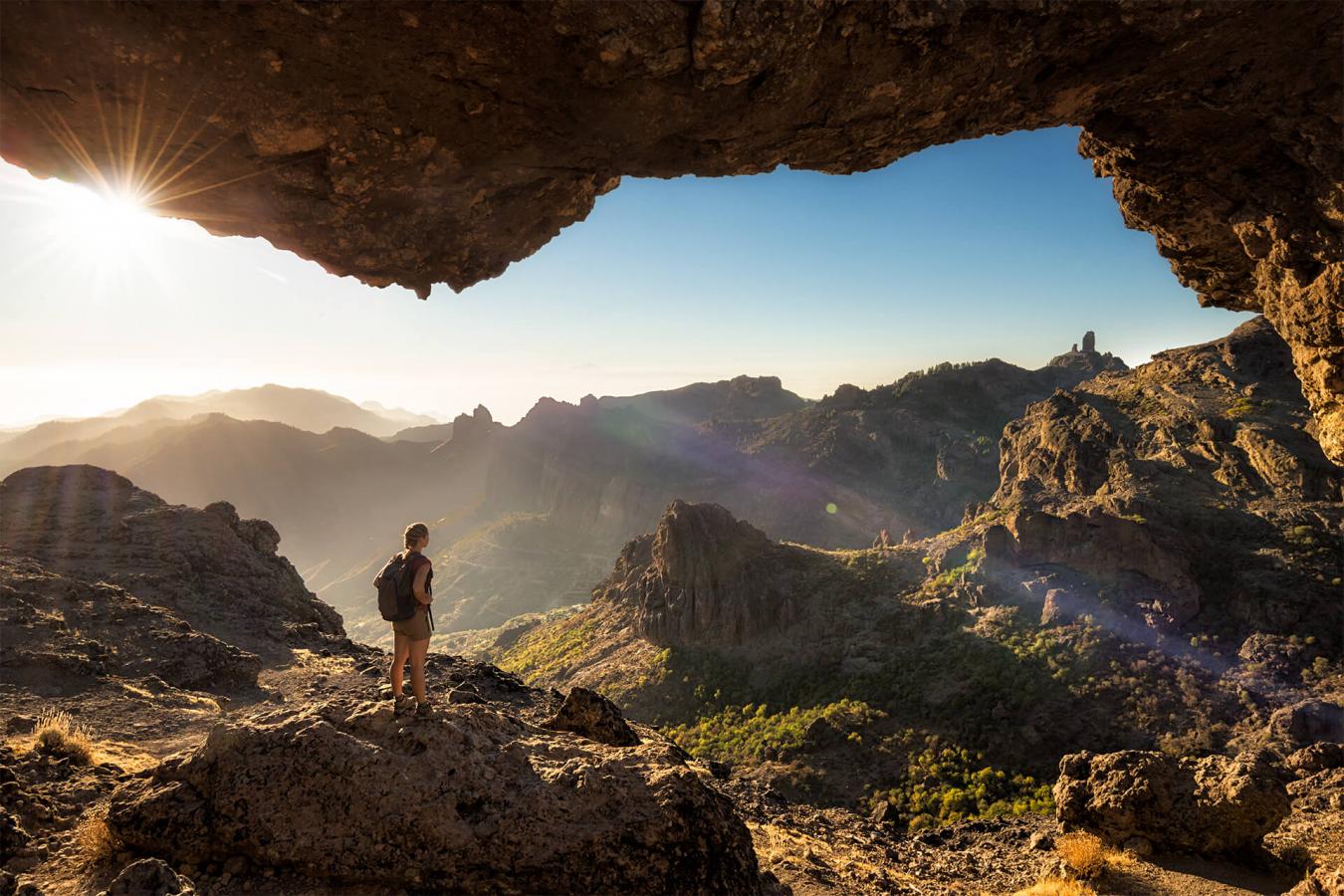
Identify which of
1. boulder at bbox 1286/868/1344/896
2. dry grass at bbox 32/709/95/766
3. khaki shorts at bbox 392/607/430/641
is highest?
khaki shorts at bbox 392/607/430/641

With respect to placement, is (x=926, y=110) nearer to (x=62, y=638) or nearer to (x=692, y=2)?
(x=692, y=2)

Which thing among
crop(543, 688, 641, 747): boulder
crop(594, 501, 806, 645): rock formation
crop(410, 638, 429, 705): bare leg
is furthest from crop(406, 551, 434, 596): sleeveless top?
crop(594, 501, 806, 645): rock formation


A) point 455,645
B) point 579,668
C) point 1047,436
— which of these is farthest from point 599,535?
point 1047,436

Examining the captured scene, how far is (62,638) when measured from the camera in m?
12.1

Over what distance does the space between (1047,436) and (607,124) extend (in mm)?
52997

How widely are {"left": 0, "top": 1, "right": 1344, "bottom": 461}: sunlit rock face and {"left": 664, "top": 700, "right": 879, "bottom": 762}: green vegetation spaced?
26.2 metres

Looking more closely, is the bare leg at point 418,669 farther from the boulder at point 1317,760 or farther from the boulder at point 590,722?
the boulder at point 1317,760

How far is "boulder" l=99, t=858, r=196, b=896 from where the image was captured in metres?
4.87

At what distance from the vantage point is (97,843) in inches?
231

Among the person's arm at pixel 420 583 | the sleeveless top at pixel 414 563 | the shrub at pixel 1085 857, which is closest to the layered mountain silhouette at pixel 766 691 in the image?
the shrub at pixel 1085 857

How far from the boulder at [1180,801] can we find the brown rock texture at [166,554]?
18.6m

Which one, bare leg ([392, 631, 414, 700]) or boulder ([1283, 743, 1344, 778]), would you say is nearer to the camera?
bare leg ([392, 631, 414, 700])

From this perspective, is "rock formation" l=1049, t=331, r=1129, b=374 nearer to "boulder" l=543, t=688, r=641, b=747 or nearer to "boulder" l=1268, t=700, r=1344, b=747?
"boulder" l=1268, t=700, r=1344, b=747

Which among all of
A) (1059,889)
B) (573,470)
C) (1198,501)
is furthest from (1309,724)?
(573,470)
